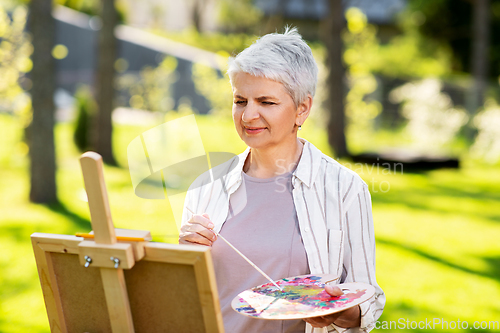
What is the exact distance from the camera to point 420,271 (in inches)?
192

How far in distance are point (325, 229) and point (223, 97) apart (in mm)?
12417

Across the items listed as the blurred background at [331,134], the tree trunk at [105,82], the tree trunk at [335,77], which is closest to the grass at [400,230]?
the blurred background at [331,134]

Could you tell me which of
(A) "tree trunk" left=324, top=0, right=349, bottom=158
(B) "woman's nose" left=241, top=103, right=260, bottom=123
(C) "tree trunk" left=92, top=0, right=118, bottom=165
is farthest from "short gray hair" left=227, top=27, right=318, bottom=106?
(A) "tree trunk" left=324, top=0, right=349, bottom=158

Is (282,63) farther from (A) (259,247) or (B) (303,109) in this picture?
(A) (259,247)

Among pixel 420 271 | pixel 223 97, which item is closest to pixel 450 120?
pixel 223 97

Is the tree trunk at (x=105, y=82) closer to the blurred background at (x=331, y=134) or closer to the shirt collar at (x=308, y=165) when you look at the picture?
the blurred background at (x=331, y=134)

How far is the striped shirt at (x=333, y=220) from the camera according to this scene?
5.80ft

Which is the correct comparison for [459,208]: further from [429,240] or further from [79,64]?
[79,64]

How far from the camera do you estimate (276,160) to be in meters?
1.96

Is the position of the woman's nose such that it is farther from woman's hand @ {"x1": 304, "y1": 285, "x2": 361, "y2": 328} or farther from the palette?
woman's hand @ {"x1": 304, "y1": 285, "x2": 361, "y2": 328}

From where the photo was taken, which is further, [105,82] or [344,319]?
[105,82]

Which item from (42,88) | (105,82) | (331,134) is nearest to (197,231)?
(42,88)

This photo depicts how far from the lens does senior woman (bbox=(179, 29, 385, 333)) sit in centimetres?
175

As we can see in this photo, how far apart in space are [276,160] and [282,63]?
0.41m
